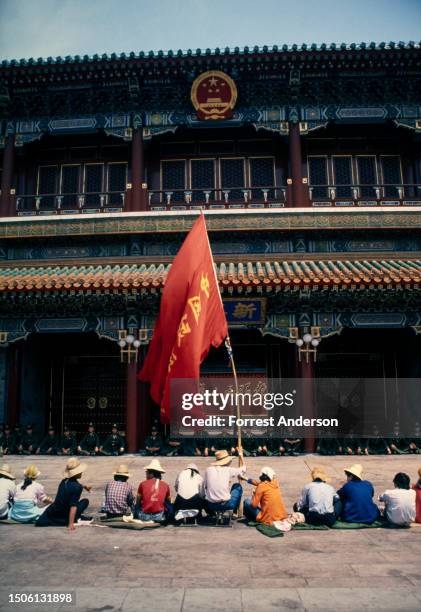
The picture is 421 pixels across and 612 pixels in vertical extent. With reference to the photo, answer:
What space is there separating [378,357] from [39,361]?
429 inches

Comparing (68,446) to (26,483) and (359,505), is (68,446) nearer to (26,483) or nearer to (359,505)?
(26,483)

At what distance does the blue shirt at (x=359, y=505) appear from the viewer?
257 inches

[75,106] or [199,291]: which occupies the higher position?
[75,106]

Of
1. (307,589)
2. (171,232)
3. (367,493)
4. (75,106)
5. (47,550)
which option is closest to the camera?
(307,589)

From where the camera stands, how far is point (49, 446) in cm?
1334

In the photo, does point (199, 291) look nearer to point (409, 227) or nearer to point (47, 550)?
point (47, 550)

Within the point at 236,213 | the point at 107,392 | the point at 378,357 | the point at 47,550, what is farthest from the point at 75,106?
the point at 47,550

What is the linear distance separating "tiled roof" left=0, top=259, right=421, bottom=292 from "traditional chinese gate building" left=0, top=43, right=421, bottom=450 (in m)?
0.14

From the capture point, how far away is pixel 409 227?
1412 cm

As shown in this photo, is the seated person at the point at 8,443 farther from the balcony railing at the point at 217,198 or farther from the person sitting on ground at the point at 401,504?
the person sitting on ground at the point at 401,504

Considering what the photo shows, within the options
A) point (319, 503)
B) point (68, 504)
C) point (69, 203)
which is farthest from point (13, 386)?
point (319, 503)

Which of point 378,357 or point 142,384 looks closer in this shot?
point 142,384

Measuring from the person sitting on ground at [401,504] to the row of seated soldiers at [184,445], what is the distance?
20.5 ft

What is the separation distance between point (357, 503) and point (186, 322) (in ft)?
11.1
